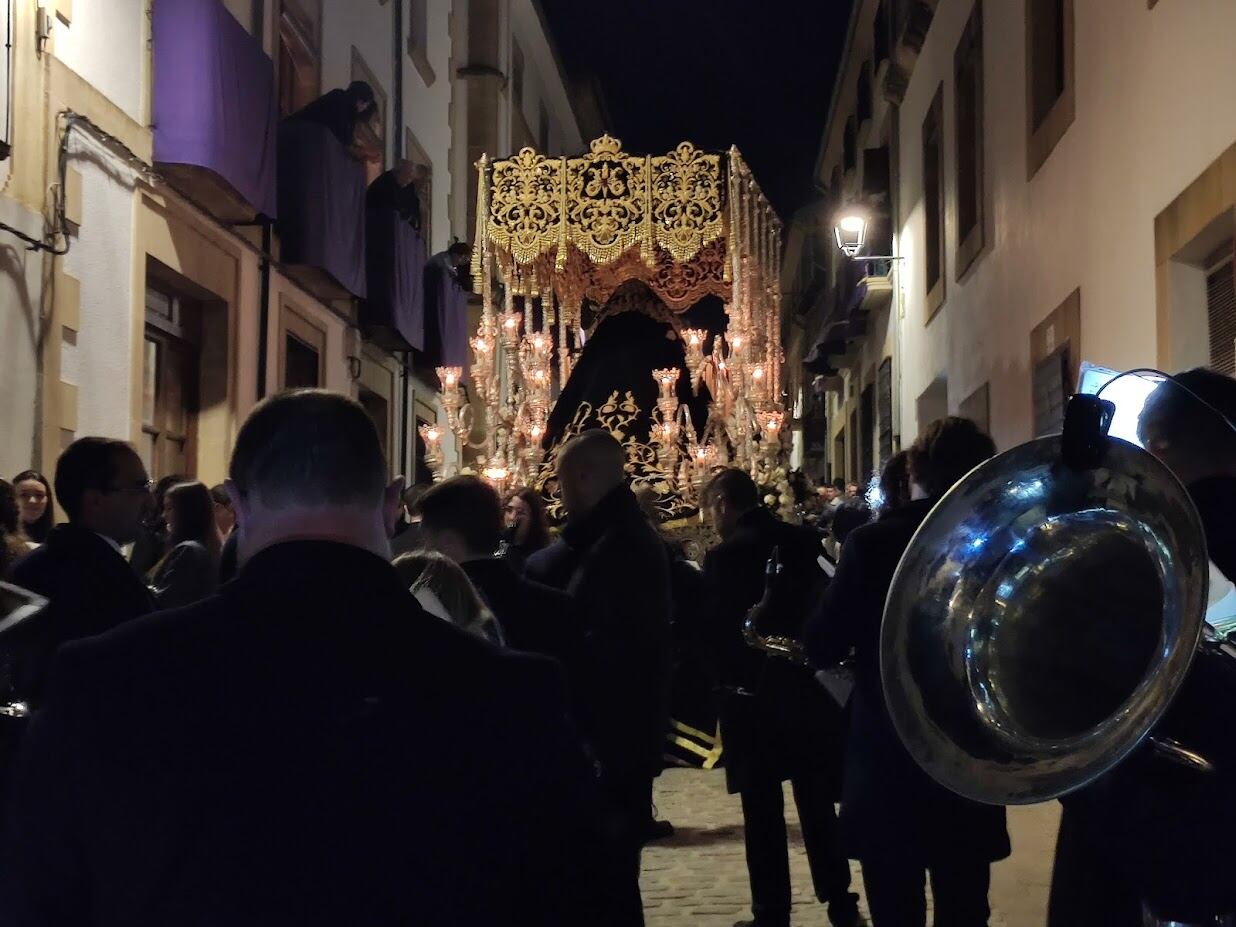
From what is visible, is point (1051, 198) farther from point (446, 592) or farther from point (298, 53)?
point (446, 592)

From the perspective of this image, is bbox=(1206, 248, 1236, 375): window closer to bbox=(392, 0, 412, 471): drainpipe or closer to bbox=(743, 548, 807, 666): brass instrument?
bbox=(743, 548, 807, 666): brass instrument

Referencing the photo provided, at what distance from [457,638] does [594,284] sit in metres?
13.3

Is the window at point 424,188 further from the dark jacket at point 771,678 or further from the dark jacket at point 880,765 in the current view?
the dark jacket at point 880,765

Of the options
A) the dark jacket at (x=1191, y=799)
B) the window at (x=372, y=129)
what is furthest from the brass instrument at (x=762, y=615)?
the window at (x=372, y=129)

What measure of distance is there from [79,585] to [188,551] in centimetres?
176

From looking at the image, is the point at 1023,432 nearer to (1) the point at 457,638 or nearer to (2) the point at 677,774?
(2) the point at 677,774

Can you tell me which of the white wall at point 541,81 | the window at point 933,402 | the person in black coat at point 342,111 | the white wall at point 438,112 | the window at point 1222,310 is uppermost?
the white wall at point 541,81

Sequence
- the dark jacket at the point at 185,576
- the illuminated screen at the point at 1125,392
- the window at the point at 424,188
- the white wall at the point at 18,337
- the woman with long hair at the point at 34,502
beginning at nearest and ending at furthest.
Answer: the illuminated screen at the point at 1125,392, the dark jacket at the point at 185,576, the woman with long hair at the point at 34,502, the white wall at the point at 18,337, the window at the point at 424,188

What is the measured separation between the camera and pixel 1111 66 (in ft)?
28.6

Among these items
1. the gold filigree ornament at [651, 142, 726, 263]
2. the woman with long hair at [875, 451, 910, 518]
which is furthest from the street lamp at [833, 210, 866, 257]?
the woman with long hair at [875, 451, 910, 518]

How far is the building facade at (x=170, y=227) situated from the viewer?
9141 mm

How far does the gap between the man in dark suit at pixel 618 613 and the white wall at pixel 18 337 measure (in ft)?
15.4

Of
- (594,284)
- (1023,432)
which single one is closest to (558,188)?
(594,284)

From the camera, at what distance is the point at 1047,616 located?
2.56 m
